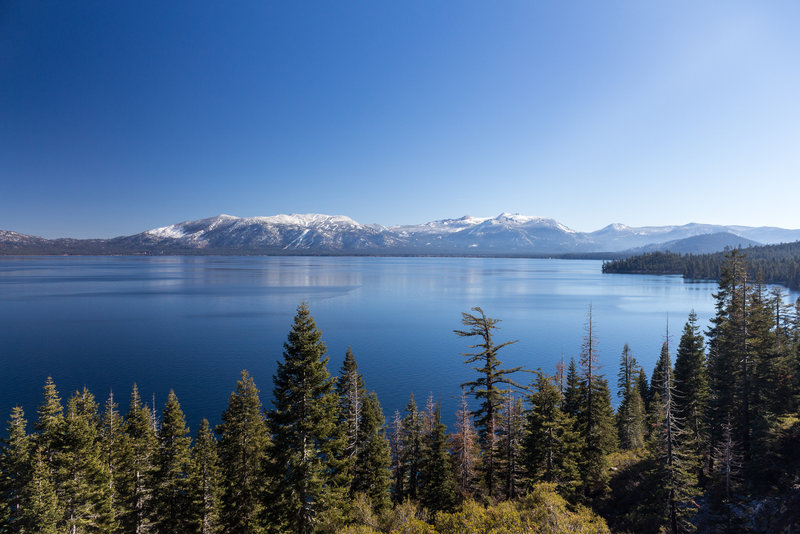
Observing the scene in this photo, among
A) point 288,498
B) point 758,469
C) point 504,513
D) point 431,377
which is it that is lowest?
point 431,377

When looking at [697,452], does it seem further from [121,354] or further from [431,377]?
[121,354]

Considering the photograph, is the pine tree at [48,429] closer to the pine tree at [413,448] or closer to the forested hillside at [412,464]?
the forested hillside at [412,464]

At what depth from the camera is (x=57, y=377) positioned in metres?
50.8

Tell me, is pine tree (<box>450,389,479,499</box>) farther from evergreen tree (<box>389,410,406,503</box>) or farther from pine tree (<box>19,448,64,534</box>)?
pine tree (<box>19,448,64,534</box>)

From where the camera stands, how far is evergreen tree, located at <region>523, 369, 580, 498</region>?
2395 centimetres

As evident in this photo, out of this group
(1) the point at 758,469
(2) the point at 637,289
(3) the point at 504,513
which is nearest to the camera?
(3) the point at 504,513

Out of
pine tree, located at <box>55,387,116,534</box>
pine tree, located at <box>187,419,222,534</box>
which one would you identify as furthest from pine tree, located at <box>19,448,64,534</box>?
pine tree, located at <box>187,419,222,534</box>

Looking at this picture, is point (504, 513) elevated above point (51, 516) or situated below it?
above

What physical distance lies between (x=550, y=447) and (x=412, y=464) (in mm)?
9421

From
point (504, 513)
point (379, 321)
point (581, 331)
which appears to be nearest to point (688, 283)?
point (581, 331)

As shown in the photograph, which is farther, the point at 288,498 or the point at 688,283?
the point at 688,283

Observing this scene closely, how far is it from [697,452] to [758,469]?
18.8 ft

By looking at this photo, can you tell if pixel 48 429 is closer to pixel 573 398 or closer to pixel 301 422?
pixel 301 422

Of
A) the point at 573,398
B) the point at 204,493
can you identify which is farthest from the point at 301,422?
the point at 573,398
